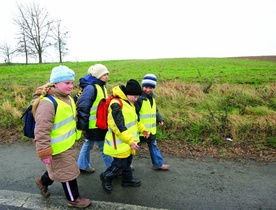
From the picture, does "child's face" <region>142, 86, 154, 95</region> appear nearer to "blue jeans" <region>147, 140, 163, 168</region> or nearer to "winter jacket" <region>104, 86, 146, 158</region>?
"winter jacket" <region>104, 86, 146, 158</region>

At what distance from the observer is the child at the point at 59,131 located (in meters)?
2.81

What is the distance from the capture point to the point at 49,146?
2828 mm

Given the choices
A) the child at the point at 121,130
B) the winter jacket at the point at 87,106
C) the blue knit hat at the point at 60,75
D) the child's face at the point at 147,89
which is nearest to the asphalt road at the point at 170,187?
the child at the point at 121,130

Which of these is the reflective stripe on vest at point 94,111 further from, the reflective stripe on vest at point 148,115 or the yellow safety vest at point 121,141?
the reflective stripe on vest at point 148,115

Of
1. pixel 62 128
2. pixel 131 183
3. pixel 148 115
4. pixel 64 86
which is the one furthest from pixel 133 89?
pixel 131 183

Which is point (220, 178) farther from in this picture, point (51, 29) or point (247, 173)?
point (51, 29)

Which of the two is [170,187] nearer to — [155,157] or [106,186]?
[155,157]

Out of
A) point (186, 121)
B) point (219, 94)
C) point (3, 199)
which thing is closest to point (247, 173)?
point (186, 121)

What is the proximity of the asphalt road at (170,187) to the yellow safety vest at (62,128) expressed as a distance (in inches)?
33.6

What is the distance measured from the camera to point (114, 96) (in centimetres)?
346

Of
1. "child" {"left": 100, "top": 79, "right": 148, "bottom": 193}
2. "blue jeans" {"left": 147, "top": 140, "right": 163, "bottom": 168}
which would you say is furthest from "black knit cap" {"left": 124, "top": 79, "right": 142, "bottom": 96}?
"blue jeans" {"left": 147, "top": 140, "right": 163, "bottom": 168}

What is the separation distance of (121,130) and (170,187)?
1.20m

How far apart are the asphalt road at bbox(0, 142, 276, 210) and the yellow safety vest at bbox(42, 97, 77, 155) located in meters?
0.85

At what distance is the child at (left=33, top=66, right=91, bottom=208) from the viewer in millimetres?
2811
